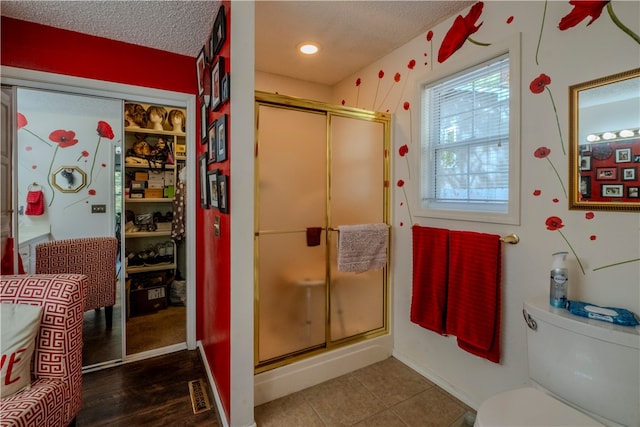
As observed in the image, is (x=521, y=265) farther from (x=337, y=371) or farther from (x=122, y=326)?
(x=122, y=326)

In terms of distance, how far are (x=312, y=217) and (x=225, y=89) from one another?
0.96 metres

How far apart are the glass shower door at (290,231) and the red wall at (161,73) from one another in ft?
0.88

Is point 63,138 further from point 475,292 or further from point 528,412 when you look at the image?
Answer: point 528,412

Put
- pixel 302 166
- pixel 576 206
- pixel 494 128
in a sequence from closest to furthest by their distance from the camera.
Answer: pixel 576 206
pixel 494 128
pixel 302 166

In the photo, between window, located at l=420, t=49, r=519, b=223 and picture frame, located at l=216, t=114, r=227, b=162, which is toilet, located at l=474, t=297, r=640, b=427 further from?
picture frame, located at l=216, t=114, r=227, b=162

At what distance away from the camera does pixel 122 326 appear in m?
2.32

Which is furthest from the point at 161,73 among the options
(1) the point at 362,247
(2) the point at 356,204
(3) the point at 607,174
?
(3) the point at 607,174

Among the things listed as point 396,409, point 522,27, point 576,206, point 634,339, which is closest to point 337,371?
point 396,409

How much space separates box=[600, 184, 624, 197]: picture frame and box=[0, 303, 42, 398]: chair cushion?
2.52m

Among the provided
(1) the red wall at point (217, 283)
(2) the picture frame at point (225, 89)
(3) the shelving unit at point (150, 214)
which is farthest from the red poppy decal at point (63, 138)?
(2) the picture frame at point (225, 89)

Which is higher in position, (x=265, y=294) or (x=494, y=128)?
(x=494, y=128)

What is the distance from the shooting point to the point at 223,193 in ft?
5.24

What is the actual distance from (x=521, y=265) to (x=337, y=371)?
1404 mm

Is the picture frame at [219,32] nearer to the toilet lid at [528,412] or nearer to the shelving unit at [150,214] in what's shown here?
the shelving unit at [150,214]
